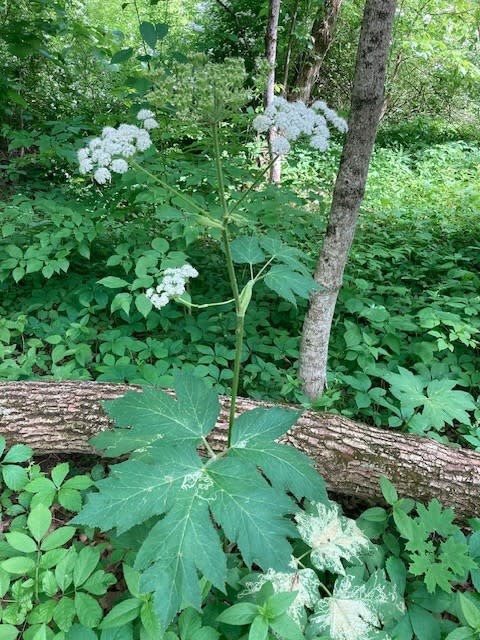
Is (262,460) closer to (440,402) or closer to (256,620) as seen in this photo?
(256,620)

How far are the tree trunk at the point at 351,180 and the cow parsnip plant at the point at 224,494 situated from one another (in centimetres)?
65

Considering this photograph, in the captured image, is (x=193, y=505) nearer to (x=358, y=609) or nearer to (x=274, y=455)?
(x=274, y=455)

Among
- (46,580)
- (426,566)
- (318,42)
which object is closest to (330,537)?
(426,566)

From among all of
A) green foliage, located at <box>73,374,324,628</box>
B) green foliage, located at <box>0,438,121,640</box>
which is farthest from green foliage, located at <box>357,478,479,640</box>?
green foliage, located at <box>0,438,121,640</box>

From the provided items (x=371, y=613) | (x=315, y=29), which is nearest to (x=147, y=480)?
(x=371, y=613)

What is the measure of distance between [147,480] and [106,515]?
117mm

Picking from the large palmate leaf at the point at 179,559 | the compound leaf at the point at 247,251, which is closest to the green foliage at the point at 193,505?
the large palmate leaf at the point at 179,559

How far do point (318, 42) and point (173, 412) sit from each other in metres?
7.55

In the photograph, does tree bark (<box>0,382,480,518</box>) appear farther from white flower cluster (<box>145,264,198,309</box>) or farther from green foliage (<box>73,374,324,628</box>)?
white flower cluster (<box>145,264,198,309</box>)

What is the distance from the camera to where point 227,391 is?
2.55 m

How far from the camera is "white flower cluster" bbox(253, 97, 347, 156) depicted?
1.36 metres

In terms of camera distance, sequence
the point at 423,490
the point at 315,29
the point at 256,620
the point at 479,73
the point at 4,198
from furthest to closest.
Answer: the point at 479,73
the point at 315,29
the point at 4,198
the point at 423,490
the point at 256,620

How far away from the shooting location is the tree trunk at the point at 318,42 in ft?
21.9

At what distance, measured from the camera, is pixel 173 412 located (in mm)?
1297
